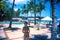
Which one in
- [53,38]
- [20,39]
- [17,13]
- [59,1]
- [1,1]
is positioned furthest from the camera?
[17,13]

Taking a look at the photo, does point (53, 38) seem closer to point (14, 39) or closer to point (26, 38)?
point (26, 38)

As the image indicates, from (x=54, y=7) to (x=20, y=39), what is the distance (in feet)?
14.6

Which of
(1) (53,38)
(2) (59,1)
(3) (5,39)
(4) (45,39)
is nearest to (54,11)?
(2) (59,1)

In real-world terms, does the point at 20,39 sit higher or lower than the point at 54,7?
lower

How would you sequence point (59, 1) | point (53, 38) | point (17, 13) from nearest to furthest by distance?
point (53, 38) → point (59, 1) → point (17, 13)

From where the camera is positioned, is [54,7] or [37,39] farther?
[37,39]

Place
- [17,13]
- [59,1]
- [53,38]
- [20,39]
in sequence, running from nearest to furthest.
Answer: [53,38] < [59,1] < [20,39] < [17,13]

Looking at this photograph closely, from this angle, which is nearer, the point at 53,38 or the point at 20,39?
the point at 53,38

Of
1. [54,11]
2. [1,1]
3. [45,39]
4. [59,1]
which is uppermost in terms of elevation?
[1,1]

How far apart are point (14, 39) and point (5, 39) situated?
82 centimetres

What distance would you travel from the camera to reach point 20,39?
12477mm

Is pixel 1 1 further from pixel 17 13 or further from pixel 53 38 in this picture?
pixel 17 13

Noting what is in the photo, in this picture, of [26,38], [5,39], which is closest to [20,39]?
[5,39]

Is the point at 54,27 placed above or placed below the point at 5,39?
above
